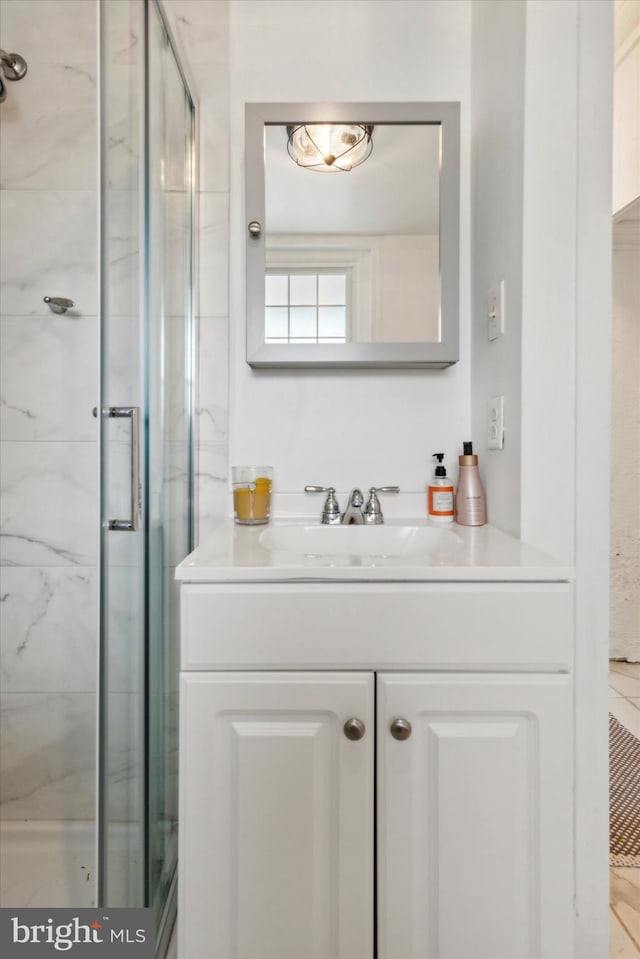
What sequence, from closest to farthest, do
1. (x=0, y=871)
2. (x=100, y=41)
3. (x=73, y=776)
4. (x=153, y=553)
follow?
(x=100, y=41) < (x=153, y=553) < (x=0, y=871) < (x=73, y=776)

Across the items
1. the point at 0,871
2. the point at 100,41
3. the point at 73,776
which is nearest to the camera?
the point at 100,41

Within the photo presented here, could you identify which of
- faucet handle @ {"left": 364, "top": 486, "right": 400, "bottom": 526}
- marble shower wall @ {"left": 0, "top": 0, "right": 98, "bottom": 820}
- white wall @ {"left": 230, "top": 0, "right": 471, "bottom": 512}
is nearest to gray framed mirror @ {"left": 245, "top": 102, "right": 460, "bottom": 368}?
white wall @ {"left": 230, "top": 0, "right": 471, "bottom": 512}

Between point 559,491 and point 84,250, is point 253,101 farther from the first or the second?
point 559,491

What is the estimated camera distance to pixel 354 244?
4.10 ft

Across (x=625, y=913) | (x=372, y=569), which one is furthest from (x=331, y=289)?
(x=625, y=913)

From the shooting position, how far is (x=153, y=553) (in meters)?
0.98

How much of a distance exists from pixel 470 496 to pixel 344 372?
46 cm

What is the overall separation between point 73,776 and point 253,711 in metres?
0.89

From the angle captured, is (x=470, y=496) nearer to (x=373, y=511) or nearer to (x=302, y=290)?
(x=373, y=511)

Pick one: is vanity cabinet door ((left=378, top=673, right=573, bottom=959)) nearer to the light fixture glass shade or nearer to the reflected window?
the reflected window

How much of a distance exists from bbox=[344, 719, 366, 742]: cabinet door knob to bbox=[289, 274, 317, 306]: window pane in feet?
3.07

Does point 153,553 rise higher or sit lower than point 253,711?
higher

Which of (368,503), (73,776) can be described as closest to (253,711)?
(368,503)

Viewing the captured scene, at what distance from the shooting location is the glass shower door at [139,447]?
2.61 ft
